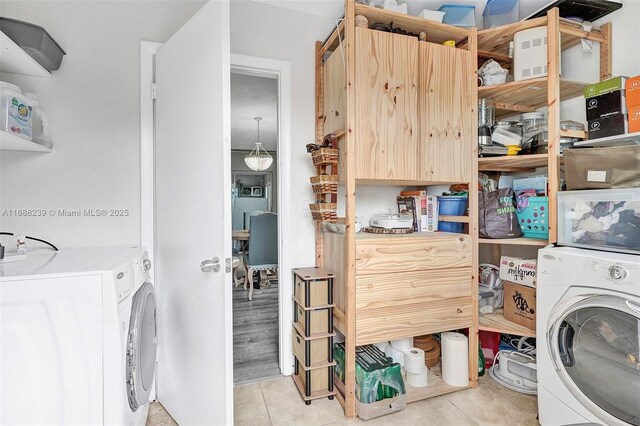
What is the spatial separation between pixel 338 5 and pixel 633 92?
5.66ft

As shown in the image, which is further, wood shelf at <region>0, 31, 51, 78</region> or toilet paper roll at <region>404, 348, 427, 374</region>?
toilet paper roll at <region>404, 348, 427, 374</region>

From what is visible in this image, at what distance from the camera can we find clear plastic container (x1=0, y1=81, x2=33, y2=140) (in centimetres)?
123

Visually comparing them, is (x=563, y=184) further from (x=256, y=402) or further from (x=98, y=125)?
(x=98, y=125)

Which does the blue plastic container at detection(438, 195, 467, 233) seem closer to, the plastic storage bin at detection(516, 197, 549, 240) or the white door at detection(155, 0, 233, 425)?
the plastic storage bin at detection(516, 197, 549, 240)

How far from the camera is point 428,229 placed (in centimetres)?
201

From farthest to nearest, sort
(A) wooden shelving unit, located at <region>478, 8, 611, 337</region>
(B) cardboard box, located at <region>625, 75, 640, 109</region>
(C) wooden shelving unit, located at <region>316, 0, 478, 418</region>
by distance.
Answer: (A) wooden shelving unit, located at <region>478, 8, 611, 337</region> → (C) wooden shelving unit, located at <region>316, 0, 478, 418</region> → (B) cardboard box, located at <region>625, 75, 640, 109</region>

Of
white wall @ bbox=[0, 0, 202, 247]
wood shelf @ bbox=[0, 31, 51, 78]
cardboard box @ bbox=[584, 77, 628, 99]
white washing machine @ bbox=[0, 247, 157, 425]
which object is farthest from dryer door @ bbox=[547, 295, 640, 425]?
wood shelf @ bbox=[0, 31, 51, 78]

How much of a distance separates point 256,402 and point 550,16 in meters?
2.82

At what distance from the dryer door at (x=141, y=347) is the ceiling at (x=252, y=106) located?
1850mm

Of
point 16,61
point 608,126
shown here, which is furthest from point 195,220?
point 608,126

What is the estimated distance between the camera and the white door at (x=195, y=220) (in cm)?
119

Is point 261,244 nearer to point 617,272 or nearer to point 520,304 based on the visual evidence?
point 520,304

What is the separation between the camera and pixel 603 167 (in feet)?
4.58

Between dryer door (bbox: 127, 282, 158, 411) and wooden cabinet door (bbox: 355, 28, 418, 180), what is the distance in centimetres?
122
